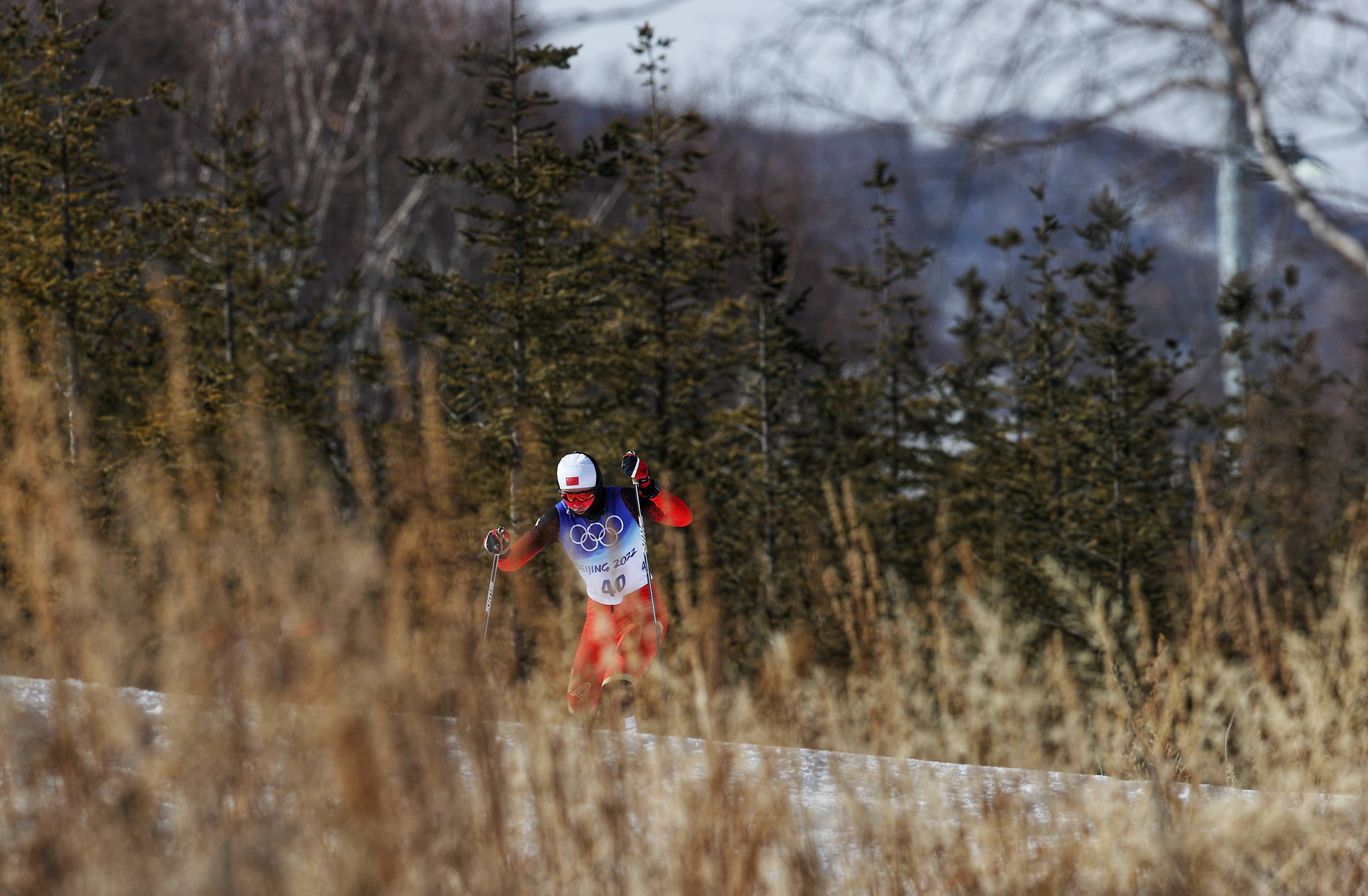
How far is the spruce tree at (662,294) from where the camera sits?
18266 millimetres

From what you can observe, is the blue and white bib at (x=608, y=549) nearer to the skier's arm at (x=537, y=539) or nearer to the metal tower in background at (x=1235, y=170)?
the skier's arm at (x=537, y=539)

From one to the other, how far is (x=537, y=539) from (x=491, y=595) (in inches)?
84.0

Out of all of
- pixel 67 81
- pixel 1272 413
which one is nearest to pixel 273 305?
pixel 67 81

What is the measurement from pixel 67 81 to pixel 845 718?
59.3 ft

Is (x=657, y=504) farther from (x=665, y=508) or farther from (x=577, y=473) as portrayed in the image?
(x=577, y=473)

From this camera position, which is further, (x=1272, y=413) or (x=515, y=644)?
(x=1272, y=413)

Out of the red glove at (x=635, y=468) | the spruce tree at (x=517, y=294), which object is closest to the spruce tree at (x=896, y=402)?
the spruce tree at (x=517, y=294)

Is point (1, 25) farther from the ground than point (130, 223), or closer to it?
farther from the ground

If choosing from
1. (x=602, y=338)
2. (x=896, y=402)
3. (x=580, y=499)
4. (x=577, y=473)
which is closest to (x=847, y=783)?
(x=577, y=473)

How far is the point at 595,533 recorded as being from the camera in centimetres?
625

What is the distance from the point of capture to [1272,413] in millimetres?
19766

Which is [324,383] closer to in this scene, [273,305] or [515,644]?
[273,305]

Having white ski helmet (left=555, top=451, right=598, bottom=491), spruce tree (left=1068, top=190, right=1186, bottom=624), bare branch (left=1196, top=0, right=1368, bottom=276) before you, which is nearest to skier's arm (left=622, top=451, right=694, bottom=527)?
white ski helmet (left=555, top=451, right=598, bottom=491)

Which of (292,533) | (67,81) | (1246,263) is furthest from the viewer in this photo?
(67,81)
